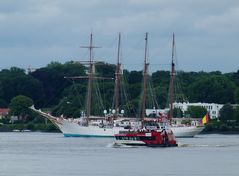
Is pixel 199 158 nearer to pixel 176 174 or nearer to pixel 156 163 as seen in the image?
pixel 156 163

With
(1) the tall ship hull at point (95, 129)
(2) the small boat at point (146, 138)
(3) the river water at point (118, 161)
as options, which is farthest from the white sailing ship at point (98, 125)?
(2) the small boat at point (146, 138)

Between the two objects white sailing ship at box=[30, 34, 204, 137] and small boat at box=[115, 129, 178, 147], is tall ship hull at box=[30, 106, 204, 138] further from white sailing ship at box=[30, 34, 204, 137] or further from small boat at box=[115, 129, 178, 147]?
small boat at box=[115, 129, 178, 147]

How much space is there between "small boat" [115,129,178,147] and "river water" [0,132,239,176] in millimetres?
1771

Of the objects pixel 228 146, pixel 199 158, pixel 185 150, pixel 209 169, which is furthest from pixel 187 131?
pixel 209 169

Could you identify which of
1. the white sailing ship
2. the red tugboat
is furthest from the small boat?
the white sailing ship

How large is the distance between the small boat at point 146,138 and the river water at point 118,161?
1771mm

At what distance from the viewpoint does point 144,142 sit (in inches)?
5512

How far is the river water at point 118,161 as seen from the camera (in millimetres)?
100500

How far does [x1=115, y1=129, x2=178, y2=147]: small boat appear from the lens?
457ft

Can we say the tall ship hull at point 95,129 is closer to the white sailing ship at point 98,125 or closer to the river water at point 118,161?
the white sailing ship at point 98,125

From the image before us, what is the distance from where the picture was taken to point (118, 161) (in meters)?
113

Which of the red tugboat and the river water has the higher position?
the red tugboat

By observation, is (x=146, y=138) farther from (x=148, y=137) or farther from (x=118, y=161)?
(x=118, y=161)

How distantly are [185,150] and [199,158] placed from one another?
53.3ft
